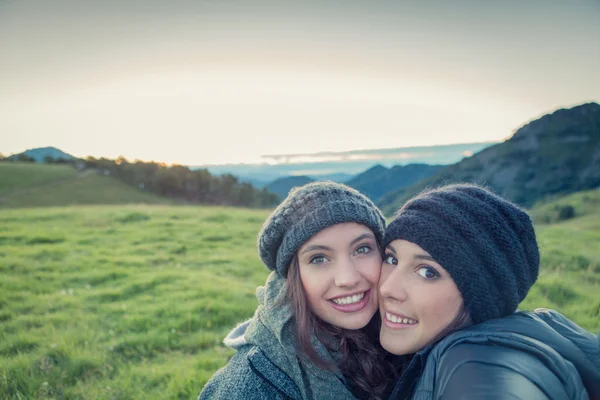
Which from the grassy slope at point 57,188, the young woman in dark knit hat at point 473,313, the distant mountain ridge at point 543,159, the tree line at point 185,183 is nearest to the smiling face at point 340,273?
the young woman in dark knit hat at point 473,313

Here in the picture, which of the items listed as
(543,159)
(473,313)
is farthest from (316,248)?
(543,159)

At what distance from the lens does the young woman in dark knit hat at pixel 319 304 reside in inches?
98.7

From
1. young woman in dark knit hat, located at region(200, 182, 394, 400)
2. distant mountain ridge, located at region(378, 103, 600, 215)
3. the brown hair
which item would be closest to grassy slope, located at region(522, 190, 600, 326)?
the brown hair

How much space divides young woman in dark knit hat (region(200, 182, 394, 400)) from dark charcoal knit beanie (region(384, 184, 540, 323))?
2.06ft

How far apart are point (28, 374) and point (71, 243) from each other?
7701 millimetres

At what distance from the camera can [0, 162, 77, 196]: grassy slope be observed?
45.3 meters

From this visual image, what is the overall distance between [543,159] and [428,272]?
Answer: 179352 millimetres

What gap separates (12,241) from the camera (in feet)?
36.0

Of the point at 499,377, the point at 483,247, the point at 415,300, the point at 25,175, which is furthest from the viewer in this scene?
the point at 25,175

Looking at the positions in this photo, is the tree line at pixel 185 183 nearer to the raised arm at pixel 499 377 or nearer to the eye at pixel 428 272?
the eye at pixel 428 272

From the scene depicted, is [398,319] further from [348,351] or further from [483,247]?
[483,247]

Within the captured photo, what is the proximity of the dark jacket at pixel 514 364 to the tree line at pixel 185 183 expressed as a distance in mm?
60892

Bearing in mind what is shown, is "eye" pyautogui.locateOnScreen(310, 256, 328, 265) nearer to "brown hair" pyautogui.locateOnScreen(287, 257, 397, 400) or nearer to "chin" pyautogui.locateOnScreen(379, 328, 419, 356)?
"brown hair" pyautogui.locateOnScreen(287, 257, 397, 400)

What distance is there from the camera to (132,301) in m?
6.75
